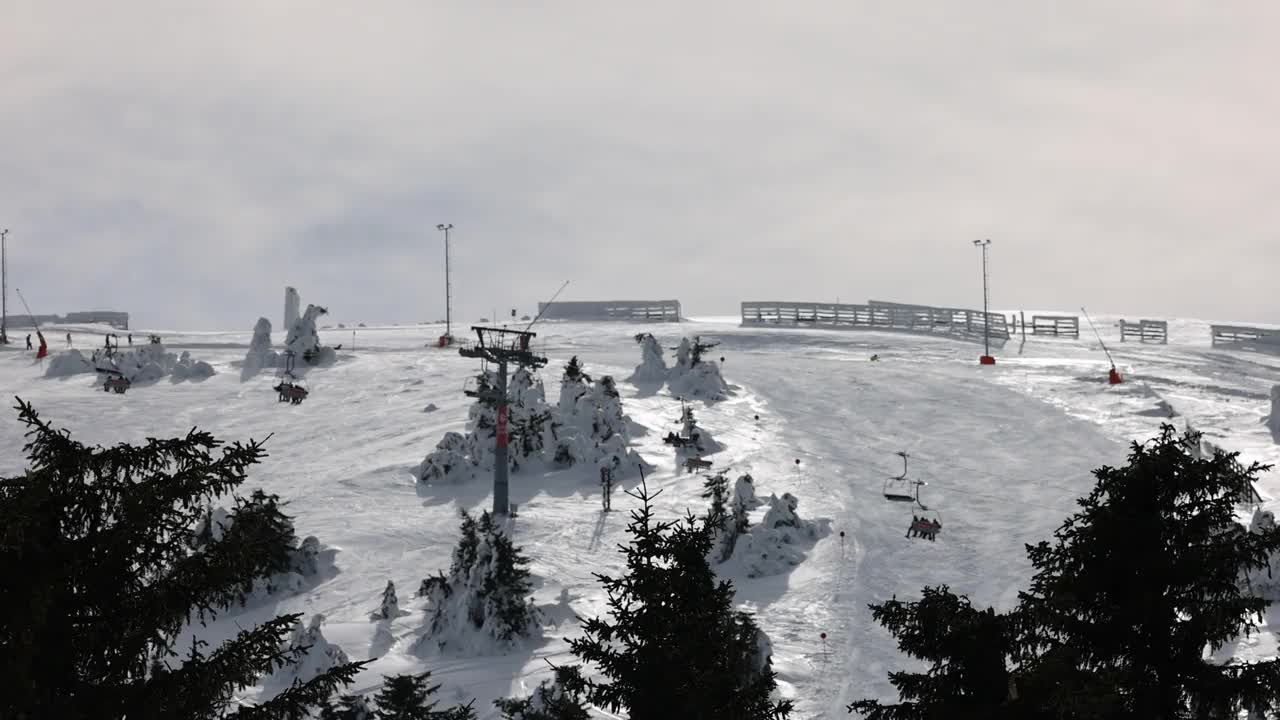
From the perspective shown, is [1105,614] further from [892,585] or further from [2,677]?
[892,585]

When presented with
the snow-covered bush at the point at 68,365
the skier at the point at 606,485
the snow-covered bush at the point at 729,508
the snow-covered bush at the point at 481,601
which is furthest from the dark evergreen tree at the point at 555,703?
the snow-covered bush at the point at 68,365

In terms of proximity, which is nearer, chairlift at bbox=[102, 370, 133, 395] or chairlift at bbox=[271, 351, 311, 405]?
A: chairlift at bbox=[271, 351, 311, 405]

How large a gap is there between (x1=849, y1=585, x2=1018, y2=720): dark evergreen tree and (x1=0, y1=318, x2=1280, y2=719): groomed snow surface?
15008 millimetres

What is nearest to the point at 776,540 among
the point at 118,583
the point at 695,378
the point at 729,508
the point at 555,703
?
the point at 729,508

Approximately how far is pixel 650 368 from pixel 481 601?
31.8 m

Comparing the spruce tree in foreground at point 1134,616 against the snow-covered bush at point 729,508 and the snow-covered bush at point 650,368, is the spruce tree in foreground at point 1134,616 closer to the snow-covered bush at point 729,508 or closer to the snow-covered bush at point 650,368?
the snow-covered bush at point 729,508

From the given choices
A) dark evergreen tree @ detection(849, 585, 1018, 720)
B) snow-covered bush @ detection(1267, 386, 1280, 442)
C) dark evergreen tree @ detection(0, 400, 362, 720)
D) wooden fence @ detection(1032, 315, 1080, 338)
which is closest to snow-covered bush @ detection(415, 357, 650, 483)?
snow-covered bush @ detection(1267, 386, 1280, 442)

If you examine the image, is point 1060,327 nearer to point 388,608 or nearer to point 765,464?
point 765,464

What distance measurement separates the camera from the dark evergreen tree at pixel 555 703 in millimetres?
11383

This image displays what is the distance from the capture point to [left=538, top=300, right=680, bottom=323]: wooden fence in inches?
3762

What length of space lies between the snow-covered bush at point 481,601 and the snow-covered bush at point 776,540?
7.23m

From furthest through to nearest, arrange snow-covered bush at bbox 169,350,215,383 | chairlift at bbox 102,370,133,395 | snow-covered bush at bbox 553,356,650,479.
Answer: snow-covered bush at bbox 169,350,215,383 → chairlift at bbox 102,370,133,395 → snow-covered bush at bbox 553,356,650,479

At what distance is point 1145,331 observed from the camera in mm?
86812

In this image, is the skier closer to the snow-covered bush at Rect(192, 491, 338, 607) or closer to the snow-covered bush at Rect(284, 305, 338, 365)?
the snow-covered bush at Rect(192, 491, 338, 607)
